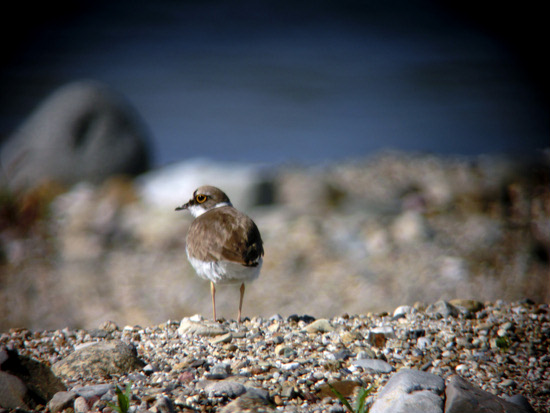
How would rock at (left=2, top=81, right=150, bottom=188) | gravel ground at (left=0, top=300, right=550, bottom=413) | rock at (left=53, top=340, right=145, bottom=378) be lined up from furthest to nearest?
1. rock at (left=2, top=81, right=150, bottom=188)
2. rock at (left=53, top=340, right=145, bottom=378)
3. gravel ground at (left=0, top=300, right=550, bottom=413)

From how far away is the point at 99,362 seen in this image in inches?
90.7

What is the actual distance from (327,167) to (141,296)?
610 cm

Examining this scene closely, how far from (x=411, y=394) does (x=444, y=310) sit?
1169 millimetres

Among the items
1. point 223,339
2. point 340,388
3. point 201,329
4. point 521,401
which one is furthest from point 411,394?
point 201,329

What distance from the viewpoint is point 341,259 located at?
6.36m

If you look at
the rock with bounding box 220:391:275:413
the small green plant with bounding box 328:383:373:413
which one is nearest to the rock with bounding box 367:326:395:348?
the small green plant with bounding box 328:383:373:413

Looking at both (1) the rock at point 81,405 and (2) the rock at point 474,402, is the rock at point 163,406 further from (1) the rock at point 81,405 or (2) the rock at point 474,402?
(2) the rock at point 474,402

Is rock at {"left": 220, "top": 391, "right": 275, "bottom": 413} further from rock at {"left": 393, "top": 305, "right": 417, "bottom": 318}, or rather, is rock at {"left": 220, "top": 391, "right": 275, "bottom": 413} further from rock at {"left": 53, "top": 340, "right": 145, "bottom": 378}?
rock at {"left": 393, "top": 305, "right": 417, "bottom": 318}

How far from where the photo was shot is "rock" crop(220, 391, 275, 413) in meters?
1.90

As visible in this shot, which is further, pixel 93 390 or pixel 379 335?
pixel 379 335

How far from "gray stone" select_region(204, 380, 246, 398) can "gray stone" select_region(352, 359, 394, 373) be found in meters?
0.59

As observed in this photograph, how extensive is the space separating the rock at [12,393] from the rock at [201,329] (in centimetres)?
88

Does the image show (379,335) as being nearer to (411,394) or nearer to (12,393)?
(411,394)

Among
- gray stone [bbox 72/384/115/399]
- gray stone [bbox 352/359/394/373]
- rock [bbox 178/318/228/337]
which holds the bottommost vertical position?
gray stone [bbox 72/384/115/399]
